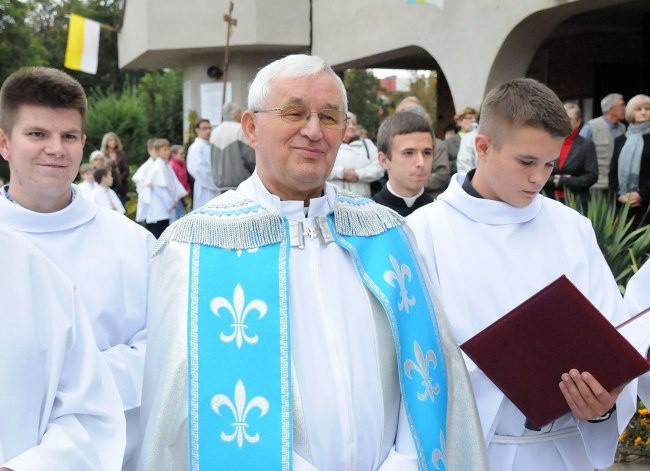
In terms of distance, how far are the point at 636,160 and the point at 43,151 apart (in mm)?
6665

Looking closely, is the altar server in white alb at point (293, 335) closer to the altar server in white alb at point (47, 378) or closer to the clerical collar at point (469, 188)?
the altar server in white alb at point (47, 378)

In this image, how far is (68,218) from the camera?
11.8ft

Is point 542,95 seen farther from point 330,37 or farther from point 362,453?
point 330,37

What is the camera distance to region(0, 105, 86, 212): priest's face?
347 cm

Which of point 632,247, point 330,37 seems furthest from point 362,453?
point 330,37

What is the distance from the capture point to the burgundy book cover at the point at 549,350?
2828 millimetres

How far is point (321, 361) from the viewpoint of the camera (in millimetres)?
2713

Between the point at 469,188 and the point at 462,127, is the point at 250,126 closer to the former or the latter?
the point at 469,188

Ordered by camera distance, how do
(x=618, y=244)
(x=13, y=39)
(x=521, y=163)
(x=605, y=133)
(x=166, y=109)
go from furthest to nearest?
(x=13, y=39)
(x=166, y=109)
(x=605, y=133)
(x=618, y=244)
(x=521, y=163)

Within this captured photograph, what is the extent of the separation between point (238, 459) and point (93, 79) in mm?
48447

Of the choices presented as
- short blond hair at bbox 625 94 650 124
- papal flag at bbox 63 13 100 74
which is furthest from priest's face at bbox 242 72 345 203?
papal flag at bbox 63 13 100 74

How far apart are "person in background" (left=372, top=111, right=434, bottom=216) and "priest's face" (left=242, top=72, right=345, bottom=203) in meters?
1.67

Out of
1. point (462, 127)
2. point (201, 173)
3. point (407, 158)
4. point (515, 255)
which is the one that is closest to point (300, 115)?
point (515, 255)

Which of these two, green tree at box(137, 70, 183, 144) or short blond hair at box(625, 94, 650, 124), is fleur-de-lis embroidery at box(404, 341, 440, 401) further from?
green tree at box(137, 70, 183, 144)
